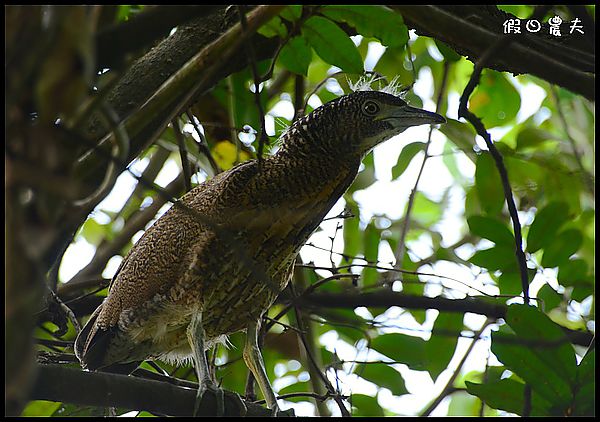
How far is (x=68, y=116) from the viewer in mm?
830

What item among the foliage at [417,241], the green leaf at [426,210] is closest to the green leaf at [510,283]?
the foliage at [417,241]

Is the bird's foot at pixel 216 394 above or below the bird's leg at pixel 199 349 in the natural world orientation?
below

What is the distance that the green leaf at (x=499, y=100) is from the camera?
327 centimetres

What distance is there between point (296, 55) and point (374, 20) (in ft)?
0.88

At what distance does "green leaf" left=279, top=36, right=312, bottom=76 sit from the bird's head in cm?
17

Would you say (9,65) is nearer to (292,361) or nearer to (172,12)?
(172,12)

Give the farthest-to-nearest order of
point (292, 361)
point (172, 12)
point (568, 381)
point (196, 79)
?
point (292, 361), point (568, 381), point (196, 79), point (172, 12)

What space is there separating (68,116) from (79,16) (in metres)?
0.11

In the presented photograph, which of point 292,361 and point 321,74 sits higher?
point 321,74

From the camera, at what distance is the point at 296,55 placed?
2.36 metres

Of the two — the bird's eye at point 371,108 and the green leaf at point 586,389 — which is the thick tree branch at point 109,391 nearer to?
the green leaf at point 586,389

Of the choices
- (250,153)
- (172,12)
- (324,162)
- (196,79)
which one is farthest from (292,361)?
(172,12)

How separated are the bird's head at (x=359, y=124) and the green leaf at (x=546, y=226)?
2.27ft

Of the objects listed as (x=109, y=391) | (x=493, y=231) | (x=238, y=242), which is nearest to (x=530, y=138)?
(x=493, y=231)
